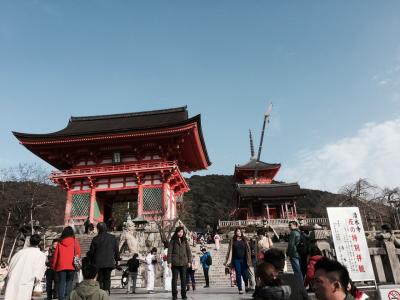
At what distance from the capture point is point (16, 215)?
29.5 m

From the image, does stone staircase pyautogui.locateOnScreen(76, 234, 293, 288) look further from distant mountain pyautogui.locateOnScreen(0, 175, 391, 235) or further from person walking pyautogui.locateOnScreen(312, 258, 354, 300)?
distant mountain pyautogui.locateOnScreen(0, 175, 391, 235)

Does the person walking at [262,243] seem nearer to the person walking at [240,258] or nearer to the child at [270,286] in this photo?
the person walking at [240,258]

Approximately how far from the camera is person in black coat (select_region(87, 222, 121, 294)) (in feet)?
20.7

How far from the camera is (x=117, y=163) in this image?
25.5 m

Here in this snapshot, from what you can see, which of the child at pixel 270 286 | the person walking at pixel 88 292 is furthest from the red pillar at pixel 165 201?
the child at pixel 270 286

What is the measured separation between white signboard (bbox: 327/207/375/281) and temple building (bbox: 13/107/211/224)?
16.5 meters

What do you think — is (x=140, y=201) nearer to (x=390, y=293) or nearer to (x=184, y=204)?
(x=184, y=204)

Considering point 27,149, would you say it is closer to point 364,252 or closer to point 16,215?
point 16,215

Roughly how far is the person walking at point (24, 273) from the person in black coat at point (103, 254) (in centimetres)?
153

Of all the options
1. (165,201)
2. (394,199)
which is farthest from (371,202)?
(165,201)

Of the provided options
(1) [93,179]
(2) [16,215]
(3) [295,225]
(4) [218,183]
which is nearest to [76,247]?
(3) [295,225]

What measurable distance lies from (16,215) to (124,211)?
14049 millimetres

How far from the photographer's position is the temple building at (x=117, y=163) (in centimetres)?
2388

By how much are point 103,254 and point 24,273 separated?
1820 millimetres
